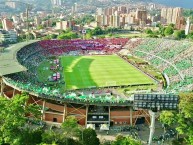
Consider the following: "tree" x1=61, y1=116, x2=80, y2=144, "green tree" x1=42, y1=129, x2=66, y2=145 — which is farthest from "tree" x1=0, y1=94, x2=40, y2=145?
"tree" x1=61, y1=116, x2=80, y2=144

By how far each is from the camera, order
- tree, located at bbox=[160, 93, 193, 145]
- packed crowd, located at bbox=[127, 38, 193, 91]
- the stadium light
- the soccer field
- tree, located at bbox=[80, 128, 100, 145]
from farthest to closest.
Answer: the soccer field → packed crowd, located at bbox=[127, 38, 193, 91] → the stadium light → tree, located at bbox=[160, 93, 193, 145] → tree, located at bbox=[80, 128, 100, 145]

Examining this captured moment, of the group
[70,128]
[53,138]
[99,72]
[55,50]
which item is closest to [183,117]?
[70,128]

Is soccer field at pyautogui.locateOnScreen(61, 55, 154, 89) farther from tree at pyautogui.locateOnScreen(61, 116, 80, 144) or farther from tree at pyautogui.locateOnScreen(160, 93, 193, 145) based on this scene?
tree at pyautogui.locateOnScreen(160, 93, 193, 145)

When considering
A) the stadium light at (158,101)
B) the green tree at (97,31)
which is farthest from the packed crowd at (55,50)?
the green tree at (97,31)

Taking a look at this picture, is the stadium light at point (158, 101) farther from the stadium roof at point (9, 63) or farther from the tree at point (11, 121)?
the stadium roof at point (9, 63)

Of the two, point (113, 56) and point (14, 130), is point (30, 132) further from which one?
point (113, 56)

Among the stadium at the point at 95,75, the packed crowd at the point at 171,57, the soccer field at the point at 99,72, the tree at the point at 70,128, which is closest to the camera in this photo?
the tree at the point at 70,128
